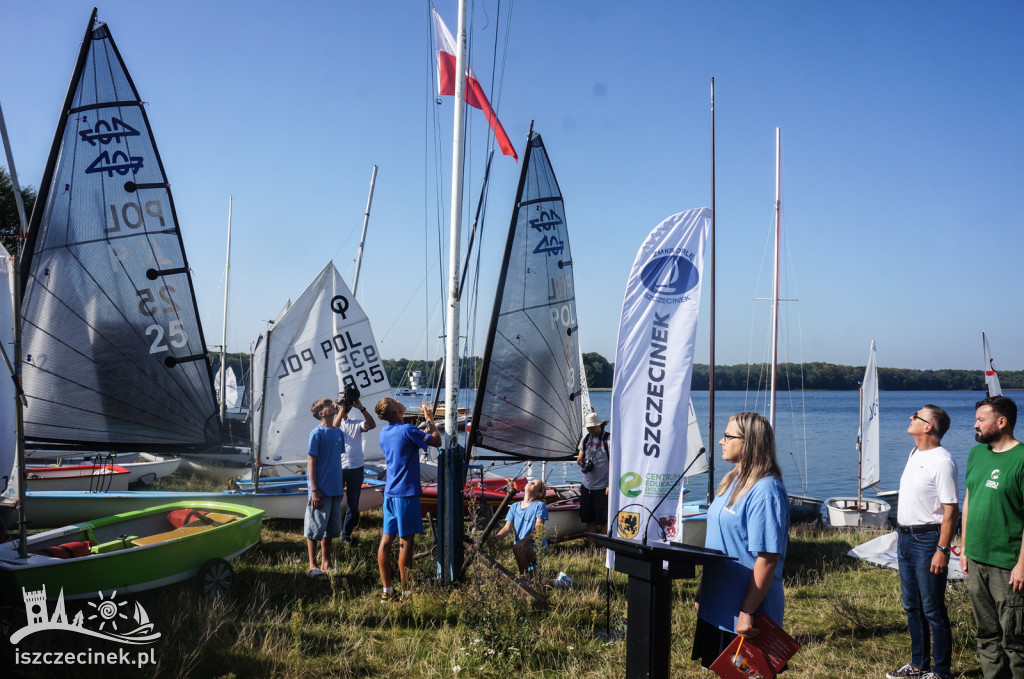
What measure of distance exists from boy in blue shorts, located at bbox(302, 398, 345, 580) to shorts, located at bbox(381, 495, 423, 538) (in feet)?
3.13

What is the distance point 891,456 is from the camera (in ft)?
111

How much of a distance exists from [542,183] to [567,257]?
90 centimetres

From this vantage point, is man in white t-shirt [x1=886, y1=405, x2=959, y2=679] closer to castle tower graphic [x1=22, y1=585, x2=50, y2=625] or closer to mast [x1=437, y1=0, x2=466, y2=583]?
mast [x1=437, y1=0, x2=466, y2=583]

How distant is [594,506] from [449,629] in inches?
135

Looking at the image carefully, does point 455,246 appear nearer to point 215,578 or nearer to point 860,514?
point 215,578

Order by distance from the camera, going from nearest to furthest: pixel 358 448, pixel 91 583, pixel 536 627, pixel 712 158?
1. pixel 91 583
2. pixel 536 627
3. pixel 358 448
4. pixel 712 158

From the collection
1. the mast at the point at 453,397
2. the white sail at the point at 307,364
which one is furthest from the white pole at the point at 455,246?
the white sail at the point at 307,364

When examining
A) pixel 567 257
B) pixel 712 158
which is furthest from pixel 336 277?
pixel 712 158

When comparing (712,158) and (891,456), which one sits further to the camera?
(891,456)

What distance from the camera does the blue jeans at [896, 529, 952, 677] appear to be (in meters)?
4.14

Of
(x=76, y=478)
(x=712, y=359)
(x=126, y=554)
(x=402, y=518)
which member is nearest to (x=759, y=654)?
(x=402, y=518)

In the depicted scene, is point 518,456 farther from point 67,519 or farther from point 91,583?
point 67,519

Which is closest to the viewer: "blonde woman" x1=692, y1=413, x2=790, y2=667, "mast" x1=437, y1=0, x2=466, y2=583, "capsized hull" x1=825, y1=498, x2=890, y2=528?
"blonde woman" x1=692, y1=413, x2=790, y2=667

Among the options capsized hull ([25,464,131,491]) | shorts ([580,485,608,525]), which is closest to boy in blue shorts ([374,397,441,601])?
shorts ([580,485,608,525])
